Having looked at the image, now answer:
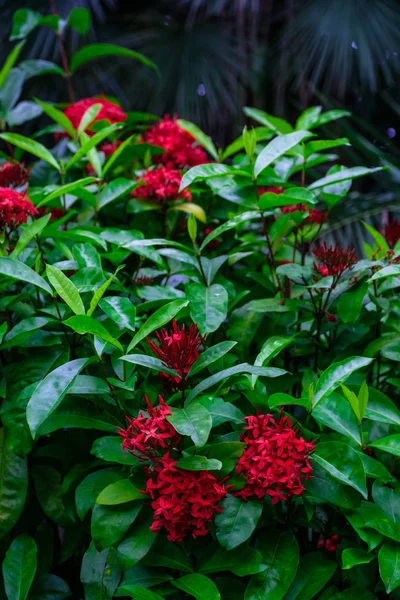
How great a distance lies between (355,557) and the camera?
0.62 m

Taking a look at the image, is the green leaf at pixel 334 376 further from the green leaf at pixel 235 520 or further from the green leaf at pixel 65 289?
the green leaf at pixel 65 289

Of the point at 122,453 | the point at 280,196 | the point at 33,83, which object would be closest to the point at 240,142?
the point at 280,196

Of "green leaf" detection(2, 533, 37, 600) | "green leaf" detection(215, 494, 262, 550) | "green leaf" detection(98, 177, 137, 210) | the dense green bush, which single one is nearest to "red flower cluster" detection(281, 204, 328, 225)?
the dense green bush

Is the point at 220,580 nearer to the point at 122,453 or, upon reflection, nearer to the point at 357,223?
the point at 122,453

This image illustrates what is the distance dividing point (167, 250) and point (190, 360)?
0.25m

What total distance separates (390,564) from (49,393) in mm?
368

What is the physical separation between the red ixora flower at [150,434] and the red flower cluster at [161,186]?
17.0 inches

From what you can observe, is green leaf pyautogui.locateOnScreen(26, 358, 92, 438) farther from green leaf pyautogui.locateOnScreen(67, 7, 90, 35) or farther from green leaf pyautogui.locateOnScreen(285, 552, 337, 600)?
green leaf pyautogui.locateOnScreen(67, 7, 90, 35)

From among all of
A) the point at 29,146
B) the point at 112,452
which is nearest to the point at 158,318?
the point at 112,452

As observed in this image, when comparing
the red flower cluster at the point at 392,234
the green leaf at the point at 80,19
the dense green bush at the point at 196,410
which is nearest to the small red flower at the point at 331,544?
the dense green bush at the point at 196,410

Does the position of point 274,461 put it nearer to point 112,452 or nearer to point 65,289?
point 112,452

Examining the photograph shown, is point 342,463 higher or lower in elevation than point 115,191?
lower

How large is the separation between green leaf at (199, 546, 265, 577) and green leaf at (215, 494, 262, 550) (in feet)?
0.09

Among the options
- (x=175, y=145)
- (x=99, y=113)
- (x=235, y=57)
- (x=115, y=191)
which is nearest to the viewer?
(x=115, y=191)
